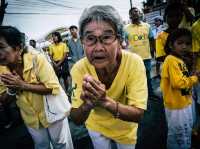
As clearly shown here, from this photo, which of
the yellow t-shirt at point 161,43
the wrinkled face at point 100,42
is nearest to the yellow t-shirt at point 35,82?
the wrinkled face at point 100,42

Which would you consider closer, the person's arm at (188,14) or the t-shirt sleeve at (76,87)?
the t-shirt sleeve at (76,87)

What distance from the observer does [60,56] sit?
9961mm

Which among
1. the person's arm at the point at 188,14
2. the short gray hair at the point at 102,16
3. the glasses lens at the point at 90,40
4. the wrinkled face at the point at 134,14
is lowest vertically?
the glasses lens at the point at 90,40

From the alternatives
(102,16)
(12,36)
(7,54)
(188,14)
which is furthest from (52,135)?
(188,14)

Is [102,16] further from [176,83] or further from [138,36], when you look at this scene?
[138,36]

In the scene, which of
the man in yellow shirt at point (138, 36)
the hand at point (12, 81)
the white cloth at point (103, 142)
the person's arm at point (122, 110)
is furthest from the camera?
the man in yellow shirt at point (138, 36)

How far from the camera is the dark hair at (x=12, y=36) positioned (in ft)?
10.1

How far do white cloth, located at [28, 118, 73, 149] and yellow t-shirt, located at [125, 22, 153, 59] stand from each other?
3.79 m

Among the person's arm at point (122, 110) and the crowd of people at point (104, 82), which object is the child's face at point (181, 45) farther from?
the person's arm at point (122, 110)

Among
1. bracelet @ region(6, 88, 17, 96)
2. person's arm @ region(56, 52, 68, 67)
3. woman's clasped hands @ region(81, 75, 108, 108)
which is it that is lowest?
person's arm @ region(56, 52, 68, 67)

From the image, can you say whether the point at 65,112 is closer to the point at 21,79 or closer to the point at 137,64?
the point at 21,79

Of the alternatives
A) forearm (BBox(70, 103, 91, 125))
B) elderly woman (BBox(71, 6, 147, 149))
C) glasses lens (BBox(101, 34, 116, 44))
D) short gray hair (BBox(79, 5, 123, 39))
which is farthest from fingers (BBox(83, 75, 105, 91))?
short gray hair (BBox(79, 5, 123, 39))

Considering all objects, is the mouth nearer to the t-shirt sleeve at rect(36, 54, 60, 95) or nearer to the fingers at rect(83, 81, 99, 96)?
the fingers at rect(83, 81, 99, 96)

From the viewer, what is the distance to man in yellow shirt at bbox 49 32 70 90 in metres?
9.68
